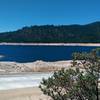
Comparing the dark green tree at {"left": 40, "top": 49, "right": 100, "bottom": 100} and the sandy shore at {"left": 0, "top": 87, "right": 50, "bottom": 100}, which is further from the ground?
the dark green tree at {"left": 40, "top": 49, "right": 100, "bottom": 100}

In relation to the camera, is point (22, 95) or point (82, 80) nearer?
point (82, 80)

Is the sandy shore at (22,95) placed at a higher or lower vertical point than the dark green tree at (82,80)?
lower

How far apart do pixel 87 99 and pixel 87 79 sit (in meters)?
1.00

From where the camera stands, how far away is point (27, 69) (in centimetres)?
4175

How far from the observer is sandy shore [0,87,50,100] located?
21377 mm

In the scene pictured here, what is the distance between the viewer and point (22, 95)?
22.1m

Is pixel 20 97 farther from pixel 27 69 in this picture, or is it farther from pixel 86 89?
pixel 27 69

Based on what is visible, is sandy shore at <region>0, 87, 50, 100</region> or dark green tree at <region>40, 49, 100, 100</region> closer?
dark green tree at <region>40, 49, 100, 100</region>

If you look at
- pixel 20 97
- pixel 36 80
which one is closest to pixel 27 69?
pixel 36 80

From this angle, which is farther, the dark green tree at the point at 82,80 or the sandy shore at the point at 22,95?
the sandy shore at the point at 22,95

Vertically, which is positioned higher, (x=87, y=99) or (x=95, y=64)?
(x=95, y=64)

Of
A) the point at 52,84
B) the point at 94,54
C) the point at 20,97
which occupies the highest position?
the point at 94,54

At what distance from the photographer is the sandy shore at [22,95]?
2138cm

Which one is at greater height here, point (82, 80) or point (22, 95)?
point (82, 80)
